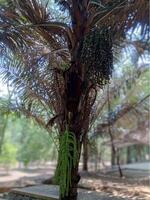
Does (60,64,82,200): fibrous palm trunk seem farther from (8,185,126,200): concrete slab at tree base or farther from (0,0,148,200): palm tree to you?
(8,185,126,200): concrete slab at tree base

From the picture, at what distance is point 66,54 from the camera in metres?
6.87

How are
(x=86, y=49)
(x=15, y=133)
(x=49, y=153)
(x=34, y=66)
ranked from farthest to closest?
(x=15, y=133), (x=49, y=153), (x=34, y=66), (x=86, y=49)

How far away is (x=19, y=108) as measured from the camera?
8.26m

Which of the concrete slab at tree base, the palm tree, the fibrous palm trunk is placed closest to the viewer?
the palm tree

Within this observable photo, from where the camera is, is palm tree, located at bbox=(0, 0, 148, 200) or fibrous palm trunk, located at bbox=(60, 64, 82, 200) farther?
fibrous palm trunk, located at bbox=(60, 64, 82, 200)

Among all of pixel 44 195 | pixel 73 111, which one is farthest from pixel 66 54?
pixel 44 195

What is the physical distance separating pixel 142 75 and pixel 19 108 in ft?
17.8

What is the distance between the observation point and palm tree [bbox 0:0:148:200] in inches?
230

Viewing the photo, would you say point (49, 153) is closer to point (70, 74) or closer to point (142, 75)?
point (142, 75)

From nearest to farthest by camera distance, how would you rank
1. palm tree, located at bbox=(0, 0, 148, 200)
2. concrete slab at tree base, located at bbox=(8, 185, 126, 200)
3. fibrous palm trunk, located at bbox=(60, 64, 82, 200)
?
palm tree, located at bbox=(0, 0, 148, 200) < fibrous palm trunk, located at bbox=(60, 64, 82, 200) < concrete slab at tree base, located at bbox=(8, 185, 126, 200)

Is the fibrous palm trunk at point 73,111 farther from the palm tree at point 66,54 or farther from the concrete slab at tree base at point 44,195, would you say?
the concrete slab at tree base at point 44,195

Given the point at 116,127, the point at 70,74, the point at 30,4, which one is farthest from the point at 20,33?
the point at 116,127

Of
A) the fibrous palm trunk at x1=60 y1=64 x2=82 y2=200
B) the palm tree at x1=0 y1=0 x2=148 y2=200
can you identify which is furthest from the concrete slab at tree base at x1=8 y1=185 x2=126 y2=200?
the palm tree at x1=0 y1=0 x2=148 y2=200

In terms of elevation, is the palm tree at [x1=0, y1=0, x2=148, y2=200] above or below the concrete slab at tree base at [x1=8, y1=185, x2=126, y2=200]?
above
